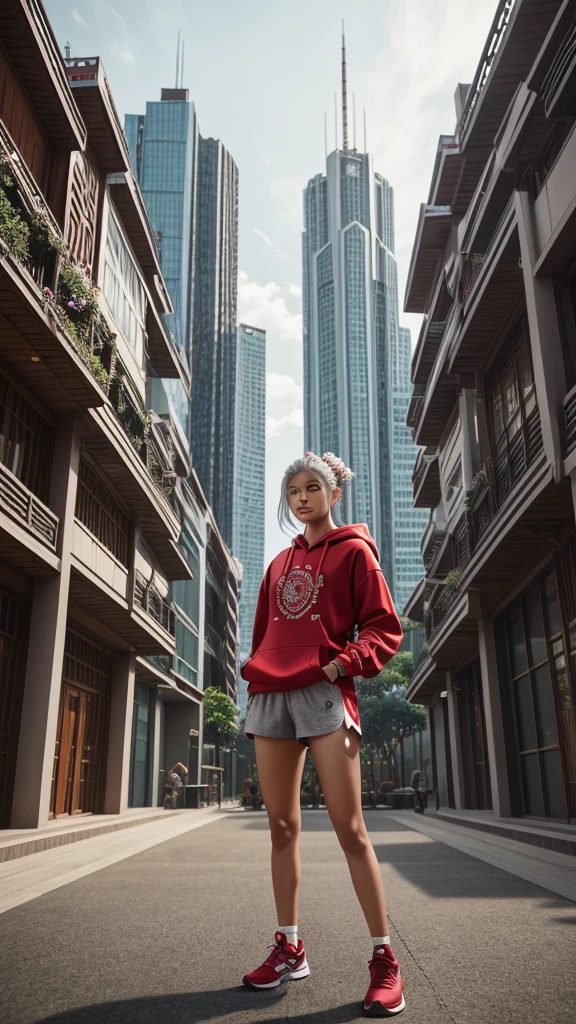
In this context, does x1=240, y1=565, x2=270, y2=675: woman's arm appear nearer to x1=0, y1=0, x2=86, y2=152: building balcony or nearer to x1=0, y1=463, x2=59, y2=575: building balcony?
x1=0, y1=463, x2=59, y2=575: building balcony

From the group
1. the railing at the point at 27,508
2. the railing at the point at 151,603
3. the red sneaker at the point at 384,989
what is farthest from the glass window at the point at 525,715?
the red sneaker at the point at 384,989

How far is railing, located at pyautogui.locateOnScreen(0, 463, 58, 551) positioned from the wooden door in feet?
15.2

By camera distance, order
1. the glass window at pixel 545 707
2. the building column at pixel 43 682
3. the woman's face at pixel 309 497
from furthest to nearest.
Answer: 1. the glass window at pixel 545 707
2. the building column at pixel 43 682
3. the woman's face at pixel 309 497

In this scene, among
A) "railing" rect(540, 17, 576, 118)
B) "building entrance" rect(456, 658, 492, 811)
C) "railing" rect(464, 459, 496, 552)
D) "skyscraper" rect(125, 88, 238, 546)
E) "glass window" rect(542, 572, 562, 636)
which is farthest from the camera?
"skyscraper" rect(125, 88, 238, 546)

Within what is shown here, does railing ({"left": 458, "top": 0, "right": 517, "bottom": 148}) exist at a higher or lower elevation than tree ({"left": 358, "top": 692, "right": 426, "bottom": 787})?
higher

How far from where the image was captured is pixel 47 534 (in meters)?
13.3

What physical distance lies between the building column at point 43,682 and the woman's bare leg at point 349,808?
430 inches

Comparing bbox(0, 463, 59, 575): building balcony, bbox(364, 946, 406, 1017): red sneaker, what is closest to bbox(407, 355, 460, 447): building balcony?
bbox(0, 463, 59, 575): building balcony

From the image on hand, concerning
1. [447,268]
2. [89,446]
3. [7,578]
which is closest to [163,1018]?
[7,578]

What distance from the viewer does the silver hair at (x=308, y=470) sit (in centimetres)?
362

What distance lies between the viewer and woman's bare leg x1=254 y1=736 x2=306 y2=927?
322 cm

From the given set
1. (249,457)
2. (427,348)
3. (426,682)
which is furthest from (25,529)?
(249,457)

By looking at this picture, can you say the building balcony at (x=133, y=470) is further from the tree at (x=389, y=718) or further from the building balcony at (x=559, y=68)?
the tree at (x=389, y=718)

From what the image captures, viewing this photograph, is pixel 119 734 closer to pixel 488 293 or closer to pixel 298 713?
pixel 488 293
